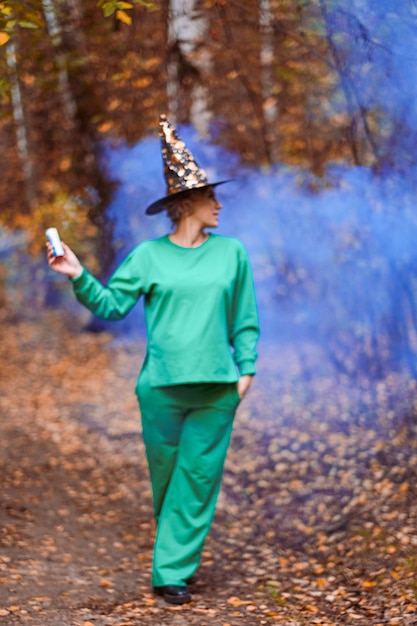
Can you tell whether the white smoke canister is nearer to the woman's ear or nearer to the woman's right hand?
the woman's right hand

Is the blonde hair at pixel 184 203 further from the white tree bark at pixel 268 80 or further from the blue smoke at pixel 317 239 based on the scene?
the white tree bark at pixel 268 80

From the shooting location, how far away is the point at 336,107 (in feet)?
28.3

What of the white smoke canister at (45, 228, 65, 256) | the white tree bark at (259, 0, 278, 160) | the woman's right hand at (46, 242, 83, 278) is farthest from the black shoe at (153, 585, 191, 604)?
the white tree bark at (259, 0, 278, 160)

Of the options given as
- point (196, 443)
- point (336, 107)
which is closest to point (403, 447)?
point (196, 443)

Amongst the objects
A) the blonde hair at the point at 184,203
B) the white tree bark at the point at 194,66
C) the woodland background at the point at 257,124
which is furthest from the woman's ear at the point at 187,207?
the white tree bark at the point at 194,66

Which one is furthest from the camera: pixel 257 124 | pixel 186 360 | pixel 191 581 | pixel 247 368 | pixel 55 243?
pixel 257 124

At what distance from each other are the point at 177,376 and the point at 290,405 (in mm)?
3844

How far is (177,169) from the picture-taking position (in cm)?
393

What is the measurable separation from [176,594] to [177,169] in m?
1.94

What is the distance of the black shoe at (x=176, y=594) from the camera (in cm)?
381

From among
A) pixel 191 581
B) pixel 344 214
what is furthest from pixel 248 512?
pixel 344 214

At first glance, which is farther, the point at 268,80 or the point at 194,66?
the point at 268,80

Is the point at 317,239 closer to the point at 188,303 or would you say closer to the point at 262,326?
the point at 262,326

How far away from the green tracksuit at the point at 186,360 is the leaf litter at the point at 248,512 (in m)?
0.38
